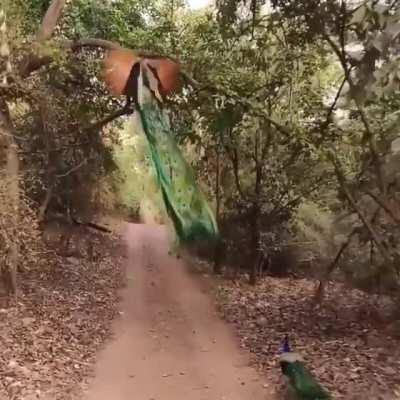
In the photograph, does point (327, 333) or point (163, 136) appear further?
point (327, 333)

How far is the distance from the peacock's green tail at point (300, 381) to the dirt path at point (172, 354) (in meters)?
0.54

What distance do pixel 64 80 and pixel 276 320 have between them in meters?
5.23

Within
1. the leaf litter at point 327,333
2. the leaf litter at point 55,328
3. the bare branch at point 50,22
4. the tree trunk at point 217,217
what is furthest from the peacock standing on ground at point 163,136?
the tree trunk at point 217,217

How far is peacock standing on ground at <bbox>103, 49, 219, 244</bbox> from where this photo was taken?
632cm

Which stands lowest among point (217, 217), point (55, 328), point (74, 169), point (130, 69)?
point (55, 328)

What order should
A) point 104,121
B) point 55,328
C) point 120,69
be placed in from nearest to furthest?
1. point 120,69
2. point 55,328
3. point 104,121

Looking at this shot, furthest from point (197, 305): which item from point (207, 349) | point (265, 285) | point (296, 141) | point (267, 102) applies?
point (296, 141)

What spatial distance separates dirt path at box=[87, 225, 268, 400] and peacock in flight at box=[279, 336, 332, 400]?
0.54 meters

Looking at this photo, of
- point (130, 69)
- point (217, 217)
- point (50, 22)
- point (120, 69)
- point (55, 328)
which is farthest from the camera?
point (217, 217)

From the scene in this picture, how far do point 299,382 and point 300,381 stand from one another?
0.02 meters

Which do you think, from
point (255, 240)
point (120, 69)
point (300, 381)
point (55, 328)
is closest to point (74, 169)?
point (255, 240)

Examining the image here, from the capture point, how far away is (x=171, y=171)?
677 cm

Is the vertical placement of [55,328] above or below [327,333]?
below

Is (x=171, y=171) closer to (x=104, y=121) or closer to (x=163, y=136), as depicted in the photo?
(x=163, y=136)
